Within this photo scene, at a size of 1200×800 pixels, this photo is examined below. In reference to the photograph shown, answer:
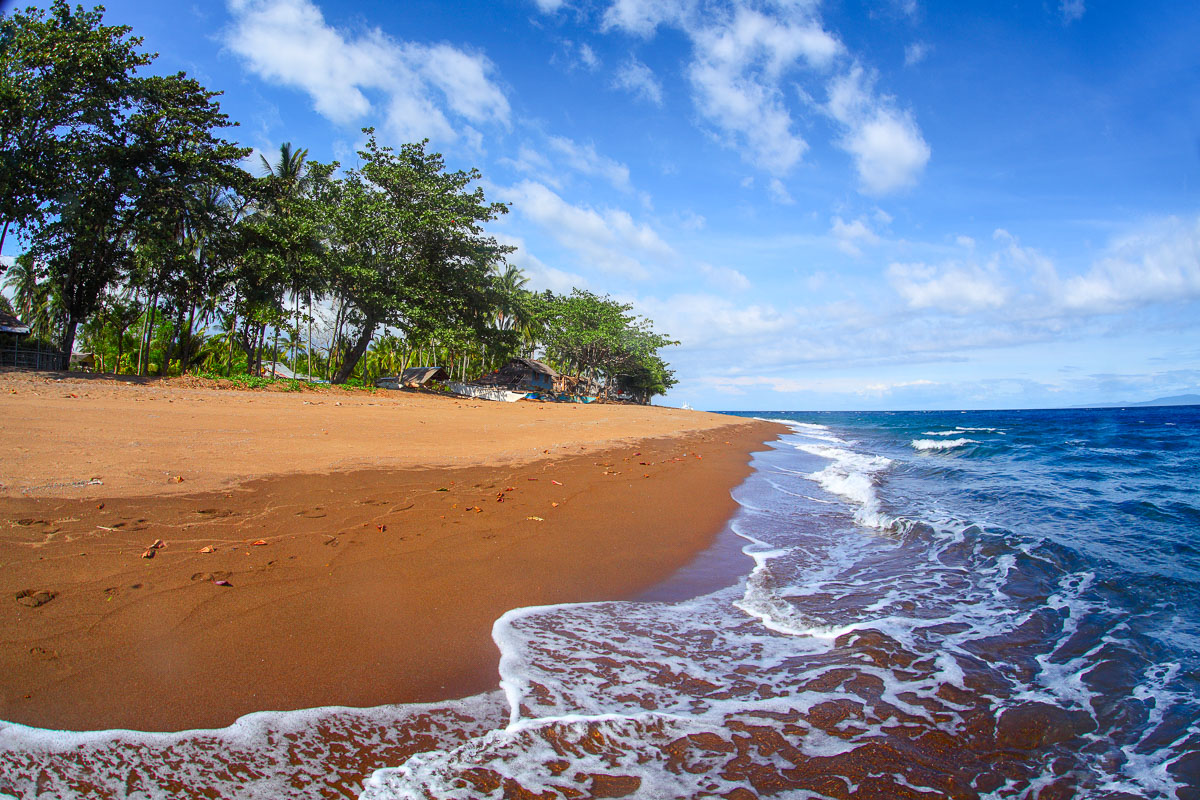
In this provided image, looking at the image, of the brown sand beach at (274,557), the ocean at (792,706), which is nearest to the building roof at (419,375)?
the brown sand beach at (274,557)

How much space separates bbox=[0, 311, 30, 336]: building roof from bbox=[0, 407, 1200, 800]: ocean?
3176 cm

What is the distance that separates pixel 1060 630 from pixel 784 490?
5.37m

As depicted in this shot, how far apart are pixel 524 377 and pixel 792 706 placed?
1517 inches

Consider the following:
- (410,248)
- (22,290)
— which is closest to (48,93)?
(410,248)

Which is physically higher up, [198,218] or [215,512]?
[198,218]

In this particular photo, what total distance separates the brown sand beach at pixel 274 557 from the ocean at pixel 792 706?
0.24 meters

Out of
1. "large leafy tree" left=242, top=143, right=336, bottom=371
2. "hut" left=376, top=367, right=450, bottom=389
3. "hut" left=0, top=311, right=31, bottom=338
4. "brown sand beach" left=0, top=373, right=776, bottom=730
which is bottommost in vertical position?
"brown sand beach" left=0, top=373, right=776, bottom=730

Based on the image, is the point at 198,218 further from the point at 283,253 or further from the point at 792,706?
the point at 792,706

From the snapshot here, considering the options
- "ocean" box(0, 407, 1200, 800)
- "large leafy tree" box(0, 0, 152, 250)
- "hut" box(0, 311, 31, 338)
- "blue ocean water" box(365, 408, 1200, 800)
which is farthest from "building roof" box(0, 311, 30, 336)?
"blue ocean water" box(365, 408, 1200, 800)

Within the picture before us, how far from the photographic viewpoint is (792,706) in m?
2.54

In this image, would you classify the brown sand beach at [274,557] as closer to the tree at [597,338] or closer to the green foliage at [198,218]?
the green foliage at [198,218]

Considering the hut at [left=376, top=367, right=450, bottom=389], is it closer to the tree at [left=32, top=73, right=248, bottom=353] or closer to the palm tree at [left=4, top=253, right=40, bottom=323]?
the tree at [left=32, top=73, right=248, bottom=353]

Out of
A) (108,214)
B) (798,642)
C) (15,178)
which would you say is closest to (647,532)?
(798,642)

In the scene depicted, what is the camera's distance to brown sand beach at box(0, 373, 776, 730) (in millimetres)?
2314
